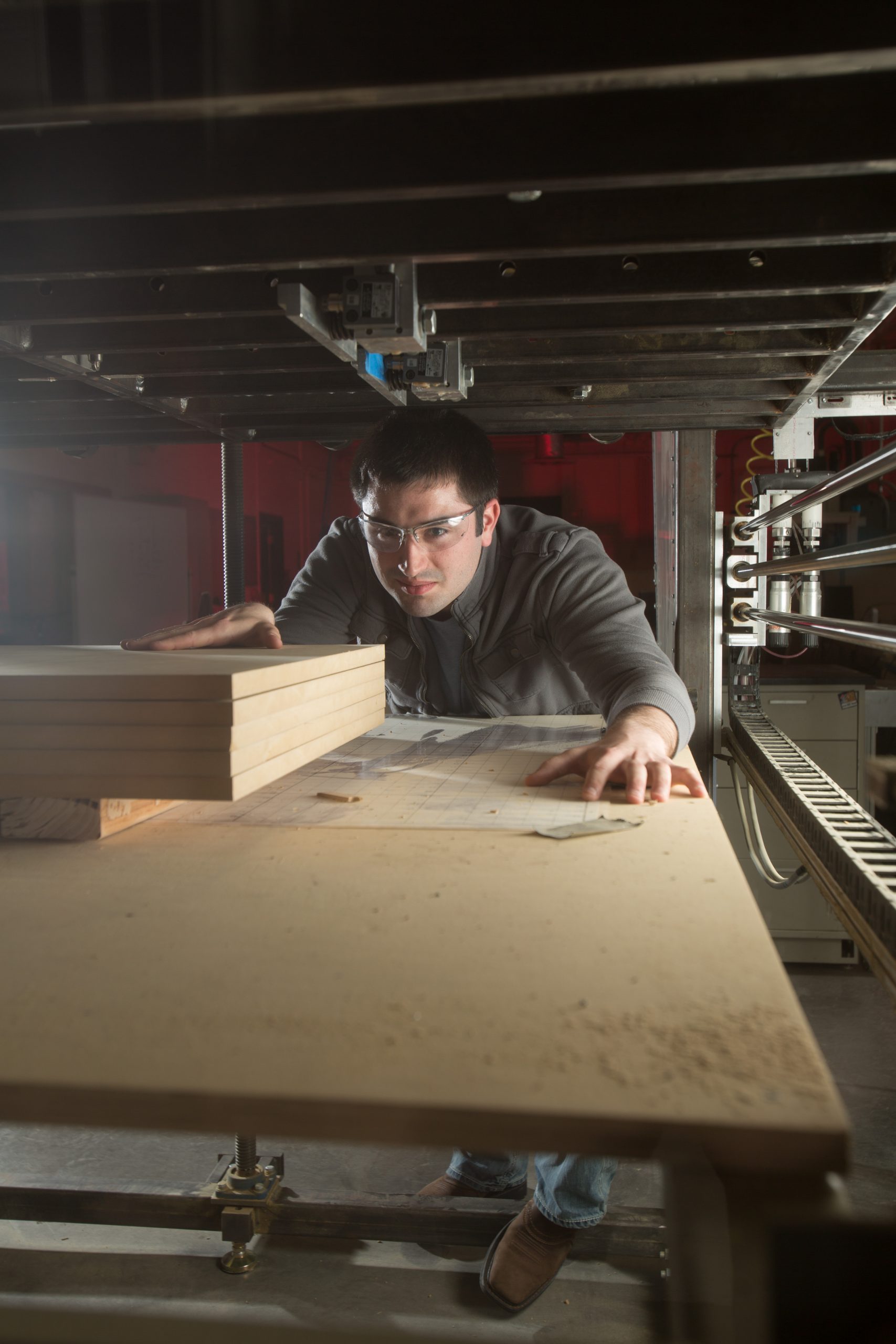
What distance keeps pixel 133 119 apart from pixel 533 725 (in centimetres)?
142

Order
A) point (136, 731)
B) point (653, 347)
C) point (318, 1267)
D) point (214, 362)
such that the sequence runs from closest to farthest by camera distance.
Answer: point (136, 731), point (653, 347), point (214, 362), point (318, 1267)

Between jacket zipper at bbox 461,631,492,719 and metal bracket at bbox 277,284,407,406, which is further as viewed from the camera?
jacket zipper at bbox 461,631,492,719

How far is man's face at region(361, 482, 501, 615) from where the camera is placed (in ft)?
6.61

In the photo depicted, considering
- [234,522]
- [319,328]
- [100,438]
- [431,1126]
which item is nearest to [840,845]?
[431,1126]

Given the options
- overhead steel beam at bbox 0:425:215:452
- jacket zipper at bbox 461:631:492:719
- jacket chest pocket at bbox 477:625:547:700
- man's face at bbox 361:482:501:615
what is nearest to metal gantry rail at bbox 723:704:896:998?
jacket chest pocket at bbox 477:625:547:700

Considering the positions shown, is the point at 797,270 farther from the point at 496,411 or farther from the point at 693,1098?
the point at 693,1098

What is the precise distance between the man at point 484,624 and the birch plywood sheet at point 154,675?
0.27 m

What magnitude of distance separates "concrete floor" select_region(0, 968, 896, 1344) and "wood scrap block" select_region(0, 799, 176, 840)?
1.17 m

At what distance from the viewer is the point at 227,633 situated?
170 cm

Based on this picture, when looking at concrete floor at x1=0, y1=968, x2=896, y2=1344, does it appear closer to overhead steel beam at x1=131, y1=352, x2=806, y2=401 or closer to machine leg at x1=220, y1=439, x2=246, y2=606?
machine leg at x1=220, y1=439, x2=246, y2=606

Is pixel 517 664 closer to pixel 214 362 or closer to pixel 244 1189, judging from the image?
pixel 214 362

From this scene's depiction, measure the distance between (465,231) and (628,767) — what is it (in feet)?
2.43

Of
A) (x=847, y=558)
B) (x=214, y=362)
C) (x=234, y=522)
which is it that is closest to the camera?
(x=847, y=558)

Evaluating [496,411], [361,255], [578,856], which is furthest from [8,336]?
[578,856]
